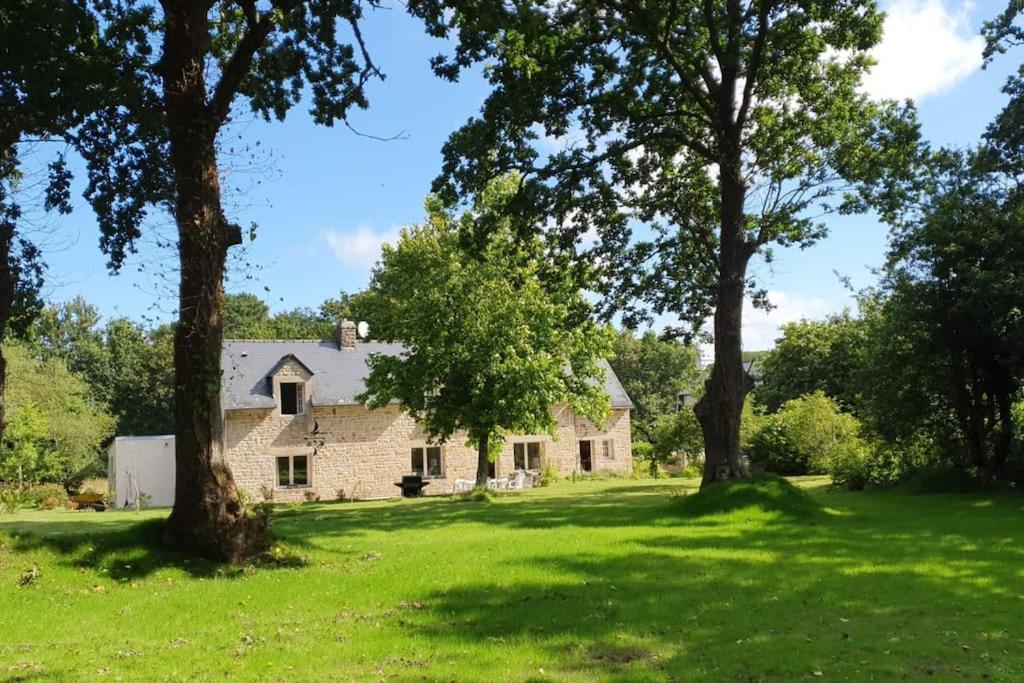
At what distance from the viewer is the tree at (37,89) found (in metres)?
10.0

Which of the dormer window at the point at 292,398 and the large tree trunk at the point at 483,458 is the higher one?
the dormer window at the point at 292,398

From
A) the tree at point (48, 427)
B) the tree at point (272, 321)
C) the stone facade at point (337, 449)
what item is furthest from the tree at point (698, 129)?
the tree at point (272, 321)

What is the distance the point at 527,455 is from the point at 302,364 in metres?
11.3

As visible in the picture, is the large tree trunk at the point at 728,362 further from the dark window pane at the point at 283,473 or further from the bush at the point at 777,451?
the dark window pane at the point at 283,473

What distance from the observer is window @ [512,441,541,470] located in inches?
1543

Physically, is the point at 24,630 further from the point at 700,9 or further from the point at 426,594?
the point at 700,9

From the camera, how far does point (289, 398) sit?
35500 millimetres

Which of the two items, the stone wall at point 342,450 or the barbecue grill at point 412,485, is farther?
the stone wall at point 342,450

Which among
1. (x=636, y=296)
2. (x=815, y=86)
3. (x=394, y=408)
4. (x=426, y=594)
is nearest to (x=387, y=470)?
(x=394, y=408)

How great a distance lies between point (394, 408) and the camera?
36656 mm

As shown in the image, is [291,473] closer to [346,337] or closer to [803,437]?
[346,337]

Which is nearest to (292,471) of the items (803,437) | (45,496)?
(45,496)

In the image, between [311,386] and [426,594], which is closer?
[426,594]

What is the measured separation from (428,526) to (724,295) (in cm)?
801
